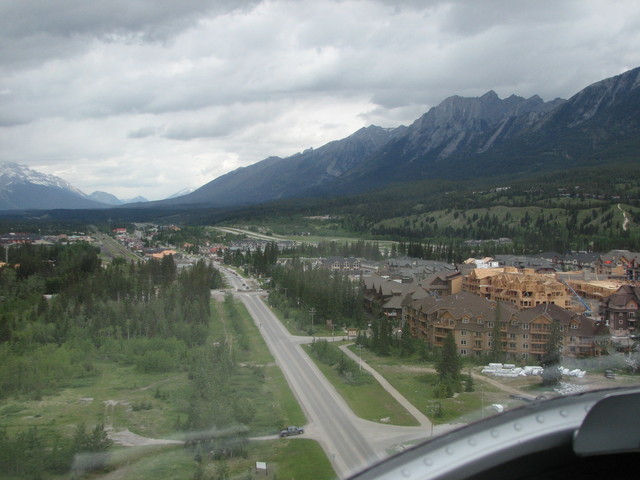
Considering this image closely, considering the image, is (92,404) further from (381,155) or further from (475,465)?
(381,155)

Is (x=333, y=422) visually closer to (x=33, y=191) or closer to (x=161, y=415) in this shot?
(x=161, y=415)

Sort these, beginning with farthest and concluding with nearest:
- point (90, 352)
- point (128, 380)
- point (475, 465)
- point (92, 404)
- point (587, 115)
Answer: point (587, 115) < point (90, 352) < point (128, 380) < point (92, 404) < point (475, 465)

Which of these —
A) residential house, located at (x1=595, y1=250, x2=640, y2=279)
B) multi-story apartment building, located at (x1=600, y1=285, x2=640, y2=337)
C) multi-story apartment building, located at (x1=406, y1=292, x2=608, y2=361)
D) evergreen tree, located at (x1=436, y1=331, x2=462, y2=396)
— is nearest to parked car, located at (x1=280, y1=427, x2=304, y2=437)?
evergreen tree, located at (x1=436, y1=331, x2=462, y2=396)

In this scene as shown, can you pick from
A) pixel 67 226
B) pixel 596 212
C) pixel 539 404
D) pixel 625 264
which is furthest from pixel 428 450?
pixel 67 226

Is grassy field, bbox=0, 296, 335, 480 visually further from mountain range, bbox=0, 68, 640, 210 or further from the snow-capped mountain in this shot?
mountain range, bbox=0, 68, 640, 210

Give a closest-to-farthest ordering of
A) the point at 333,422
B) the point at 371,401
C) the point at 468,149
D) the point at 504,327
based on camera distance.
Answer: the point at 333,422 → the point at 371,401 → the point at 504,327 → the point at 468,149

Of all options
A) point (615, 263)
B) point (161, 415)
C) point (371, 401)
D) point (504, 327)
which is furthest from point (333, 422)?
point (615, 263)
